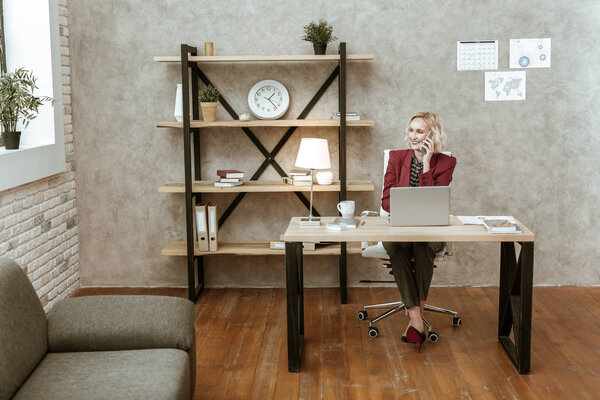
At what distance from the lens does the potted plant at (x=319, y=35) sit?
4834 millimetres

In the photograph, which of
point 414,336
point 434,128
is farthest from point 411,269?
point 434,128

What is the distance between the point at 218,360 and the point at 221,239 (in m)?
1.62

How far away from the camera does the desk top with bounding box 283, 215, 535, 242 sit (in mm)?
3615

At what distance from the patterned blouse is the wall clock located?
1186 mm

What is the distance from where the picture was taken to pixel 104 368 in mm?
2672

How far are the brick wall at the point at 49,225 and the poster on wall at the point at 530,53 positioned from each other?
10.9ft

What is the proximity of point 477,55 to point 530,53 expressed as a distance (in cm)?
39

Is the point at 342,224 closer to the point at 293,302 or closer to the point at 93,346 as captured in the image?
the point at 293,302

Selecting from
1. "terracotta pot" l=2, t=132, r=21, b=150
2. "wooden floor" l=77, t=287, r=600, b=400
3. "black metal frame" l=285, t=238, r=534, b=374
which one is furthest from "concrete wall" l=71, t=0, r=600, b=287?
"black metal frame" l=285, t=238, r=534, b=374

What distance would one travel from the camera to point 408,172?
14.2 ft

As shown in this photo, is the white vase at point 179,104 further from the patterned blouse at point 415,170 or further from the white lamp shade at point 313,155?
the patterned blouse at point 415,170

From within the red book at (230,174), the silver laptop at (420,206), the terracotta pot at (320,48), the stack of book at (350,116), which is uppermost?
the terracotta pot at (320,48)

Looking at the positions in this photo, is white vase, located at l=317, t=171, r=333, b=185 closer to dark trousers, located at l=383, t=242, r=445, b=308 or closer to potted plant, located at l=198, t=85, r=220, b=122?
potted plant, located at l=198, t=85, r=220, b=122

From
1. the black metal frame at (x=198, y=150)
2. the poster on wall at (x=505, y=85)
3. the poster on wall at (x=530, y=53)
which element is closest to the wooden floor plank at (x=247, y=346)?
the black metal frame at (x=198, y=150)
